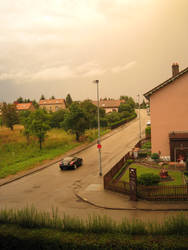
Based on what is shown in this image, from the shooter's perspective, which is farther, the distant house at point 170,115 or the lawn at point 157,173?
the distant house at point 170,115

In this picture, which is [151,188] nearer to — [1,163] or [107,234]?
[107,234]

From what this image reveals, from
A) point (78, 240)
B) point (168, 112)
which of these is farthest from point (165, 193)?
point (168, 112)

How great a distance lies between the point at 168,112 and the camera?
82.1ft

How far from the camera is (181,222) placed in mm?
8844

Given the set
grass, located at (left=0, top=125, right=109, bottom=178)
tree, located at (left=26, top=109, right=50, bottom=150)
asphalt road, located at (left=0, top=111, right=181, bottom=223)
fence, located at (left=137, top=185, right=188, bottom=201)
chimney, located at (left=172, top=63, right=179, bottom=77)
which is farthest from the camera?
tree, located at (left=26, top=109, right=50, bottom=150)

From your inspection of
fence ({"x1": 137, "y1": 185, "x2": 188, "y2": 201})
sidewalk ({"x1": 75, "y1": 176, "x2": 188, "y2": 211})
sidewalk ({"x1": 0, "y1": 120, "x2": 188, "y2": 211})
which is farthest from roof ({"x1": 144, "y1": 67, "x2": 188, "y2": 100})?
fence ({"x1": 137, "y1": 185, "x2": 188, "y2": 201})

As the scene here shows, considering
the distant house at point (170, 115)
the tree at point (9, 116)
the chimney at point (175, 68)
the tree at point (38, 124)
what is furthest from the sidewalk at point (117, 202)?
the tree at point (9, 116)

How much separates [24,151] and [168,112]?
75.7 feet

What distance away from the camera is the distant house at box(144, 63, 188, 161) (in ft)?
76.9

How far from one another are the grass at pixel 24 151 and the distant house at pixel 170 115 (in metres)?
15.1

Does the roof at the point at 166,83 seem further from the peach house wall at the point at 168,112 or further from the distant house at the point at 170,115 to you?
the peach house wall at the point at 168,112

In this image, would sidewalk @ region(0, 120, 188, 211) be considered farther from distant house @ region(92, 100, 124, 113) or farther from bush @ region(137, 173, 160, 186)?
distant house @ region(92, 100, 124, 113)

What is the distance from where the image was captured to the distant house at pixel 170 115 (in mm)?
23438

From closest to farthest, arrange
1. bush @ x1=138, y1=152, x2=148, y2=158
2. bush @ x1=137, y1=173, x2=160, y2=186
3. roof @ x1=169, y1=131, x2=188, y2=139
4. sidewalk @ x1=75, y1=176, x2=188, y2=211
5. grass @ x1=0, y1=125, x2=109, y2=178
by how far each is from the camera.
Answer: sidewalk @ x1=75, y1=176, x2=188, y2=211 → bush @ x1=137, y1=173, x2=160, y2=186 → roof @ x1=169, y1=131, x2=188, y2=139 → bush @ x1=138, y1=152, x2=148, y2=158 → grass @ x1=0, y1=125, x2=109, y2=178
